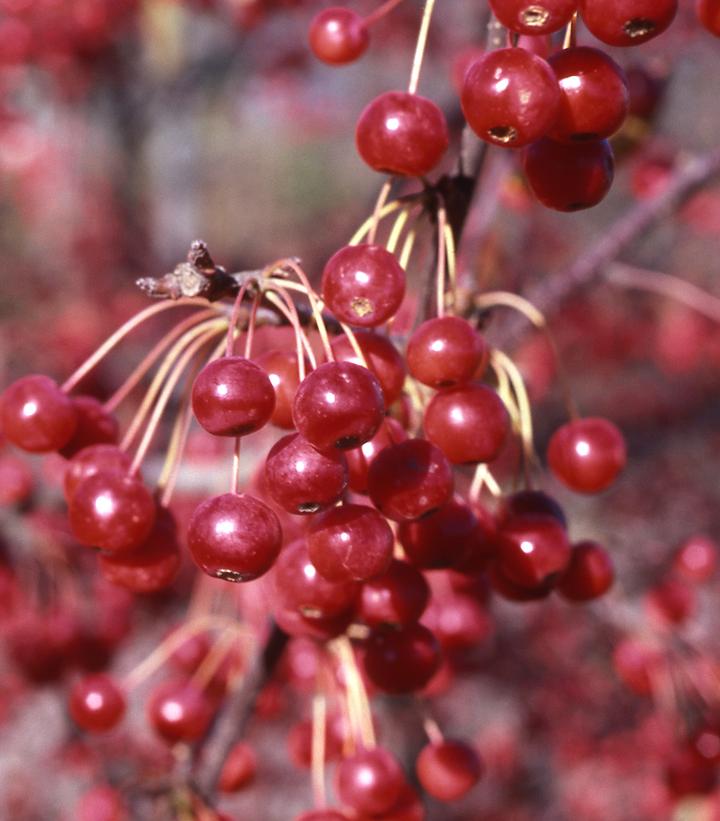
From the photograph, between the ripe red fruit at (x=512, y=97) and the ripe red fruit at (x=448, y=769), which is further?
the ripe red fruit at (x=448, y=769)

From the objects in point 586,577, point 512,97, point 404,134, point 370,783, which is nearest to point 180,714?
point 370,783

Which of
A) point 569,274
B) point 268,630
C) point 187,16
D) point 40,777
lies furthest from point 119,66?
point 268,630

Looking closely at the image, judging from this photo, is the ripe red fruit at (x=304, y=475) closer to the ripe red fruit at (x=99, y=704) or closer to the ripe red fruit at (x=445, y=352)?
the ripe red fruit at (x=445, y=352)

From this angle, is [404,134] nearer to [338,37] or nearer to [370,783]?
[338,37]

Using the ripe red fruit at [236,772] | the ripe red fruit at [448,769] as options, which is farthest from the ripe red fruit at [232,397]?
the ripe red fruit at [236,772]

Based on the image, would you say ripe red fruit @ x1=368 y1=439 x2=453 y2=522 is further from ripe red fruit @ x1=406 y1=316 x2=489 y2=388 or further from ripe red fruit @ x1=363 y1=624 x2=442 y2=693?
ripe red fruit @ x1=363 y1=624 x2=442 y2=693

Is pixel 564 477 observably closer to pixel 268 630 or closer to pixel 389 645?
pixel 389 645
